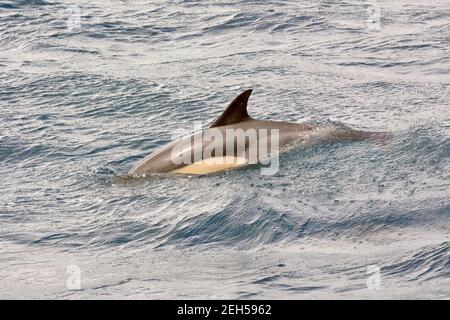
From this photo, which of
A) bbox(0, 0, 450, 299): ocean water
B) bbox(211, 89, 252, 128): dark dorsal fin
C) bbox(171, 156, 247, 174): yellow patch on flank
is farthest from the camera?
bbox(171, 156, 247, 174): yellow patch on flank

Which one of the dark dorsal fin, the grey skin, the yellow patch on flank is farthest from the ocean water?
the dark dorsal fin

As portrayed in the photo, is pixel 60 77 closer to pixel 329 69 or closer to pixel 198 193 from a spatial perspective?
pixel 329 69

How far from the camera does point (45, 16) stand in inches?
1169

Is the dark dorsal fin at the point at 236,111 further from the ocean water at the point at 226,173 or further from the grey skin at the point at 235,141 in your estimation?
the ocean water at the point at 226,173

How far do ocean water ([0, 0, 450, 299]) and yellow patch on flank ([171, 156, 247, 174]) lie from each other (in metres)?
0.16

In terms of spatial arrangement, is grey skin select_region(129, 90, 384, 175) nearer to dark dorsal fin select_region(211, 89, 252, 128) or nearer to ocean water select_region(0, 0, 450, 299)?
dark dorsal fin select_region(211, 89, 252, 128)

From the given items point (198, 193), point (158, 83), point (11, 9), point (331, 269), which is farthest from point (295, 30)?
point (331, 269)

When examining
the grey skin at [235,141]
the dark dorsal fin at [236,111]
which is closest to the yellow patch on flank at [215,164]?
the grey skin at [235,141]

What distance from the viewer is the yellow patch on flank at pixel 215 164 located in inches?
656

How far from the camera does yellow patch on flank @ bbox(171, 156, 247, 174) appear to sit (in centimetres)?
1666

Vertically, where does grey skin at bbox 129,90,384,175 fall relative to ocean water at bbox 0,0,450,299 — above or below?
above

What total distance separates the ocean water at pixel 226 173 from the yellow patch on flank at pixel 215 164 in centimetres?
16

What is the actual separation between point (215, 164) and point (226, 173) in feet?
0.74

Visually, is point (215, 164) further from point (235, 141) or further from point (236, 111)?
point (236, 111)
